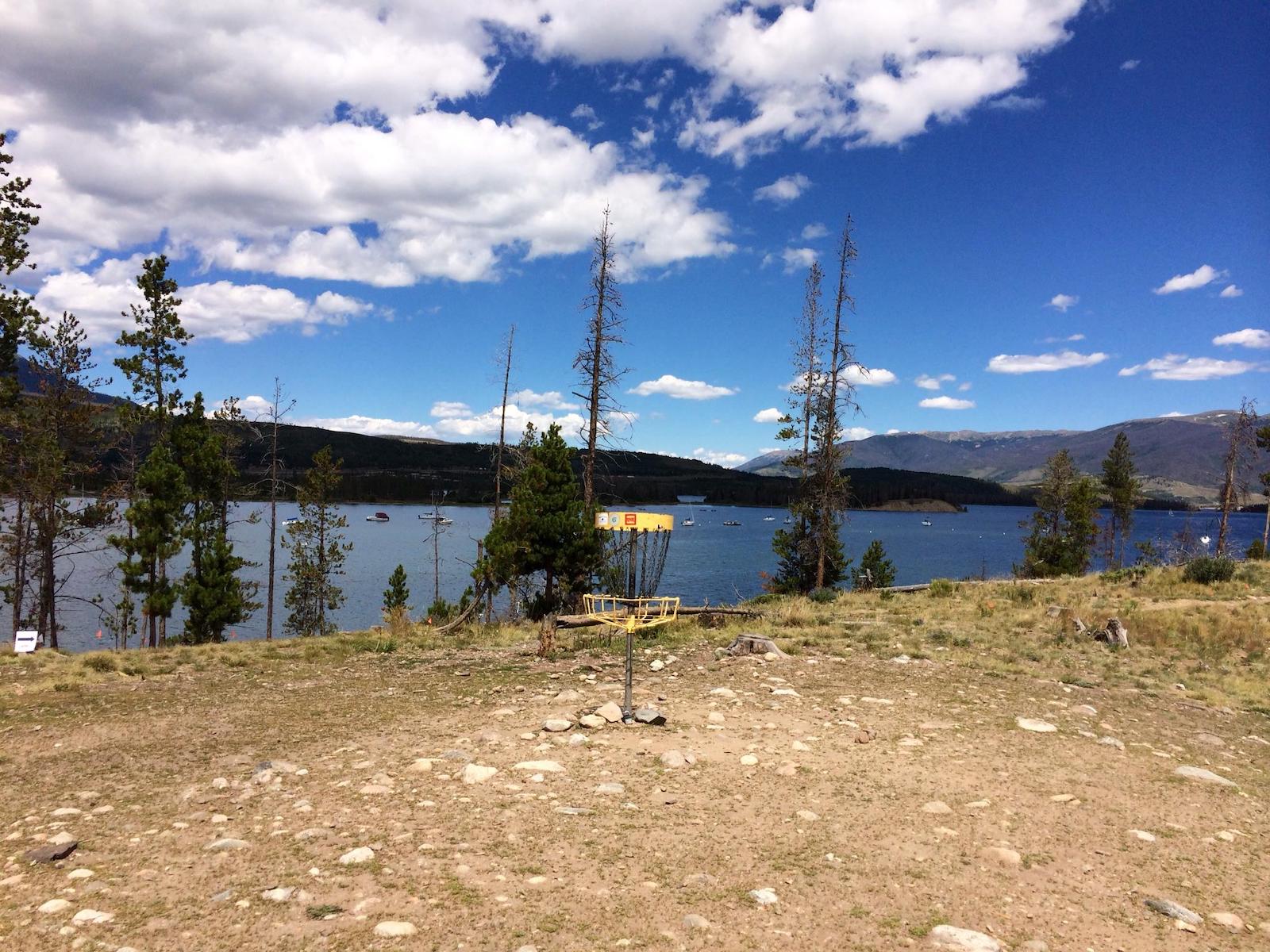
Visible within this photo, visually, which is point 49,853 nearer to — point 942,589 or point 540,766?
point 540,766

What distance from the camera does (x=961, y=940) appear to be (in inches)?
156

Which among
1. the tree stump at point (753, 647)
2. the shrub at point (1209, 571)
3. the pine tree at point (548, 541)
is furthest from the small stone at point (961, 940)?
the shrub at point (1209, 571)

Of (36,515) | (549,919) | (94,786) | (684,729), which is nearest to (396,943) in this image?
(549,919)

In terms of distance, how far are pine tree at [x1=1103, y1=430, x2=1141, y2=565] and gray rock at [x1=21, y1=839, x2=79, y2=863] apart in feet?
206

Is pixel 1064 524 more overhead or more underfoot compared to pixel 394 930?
more overhead

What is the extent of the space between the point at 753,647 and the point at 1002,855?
713cm

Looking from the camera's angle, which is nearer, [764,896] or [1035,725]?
[764,896]

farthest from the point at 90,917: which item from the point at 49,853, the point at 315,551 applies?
the point at 315,551

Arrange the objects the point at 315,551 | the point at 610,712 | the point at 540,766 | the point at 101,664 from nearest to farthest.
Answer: the point at 540,766
the point at 610,712
the point at 101,664
the point at 315,551

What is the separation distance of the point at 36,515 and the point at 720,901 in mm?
30570

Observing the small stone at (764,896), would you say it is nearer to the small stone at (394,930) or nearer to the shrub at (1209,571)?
the small stone at (394,930)

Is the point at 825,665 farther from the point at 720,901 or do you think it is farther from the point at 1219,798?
the point at 720,901

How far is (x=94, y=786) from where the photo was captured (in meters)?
5.99

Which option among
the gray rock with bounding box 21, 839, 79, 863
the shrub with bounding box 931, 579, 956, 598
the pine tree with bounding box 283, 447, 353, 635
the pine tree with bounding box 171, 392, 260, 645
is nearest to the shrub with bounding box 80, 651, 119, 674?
the gray rock with bounding box 21, 839, 79, 863
